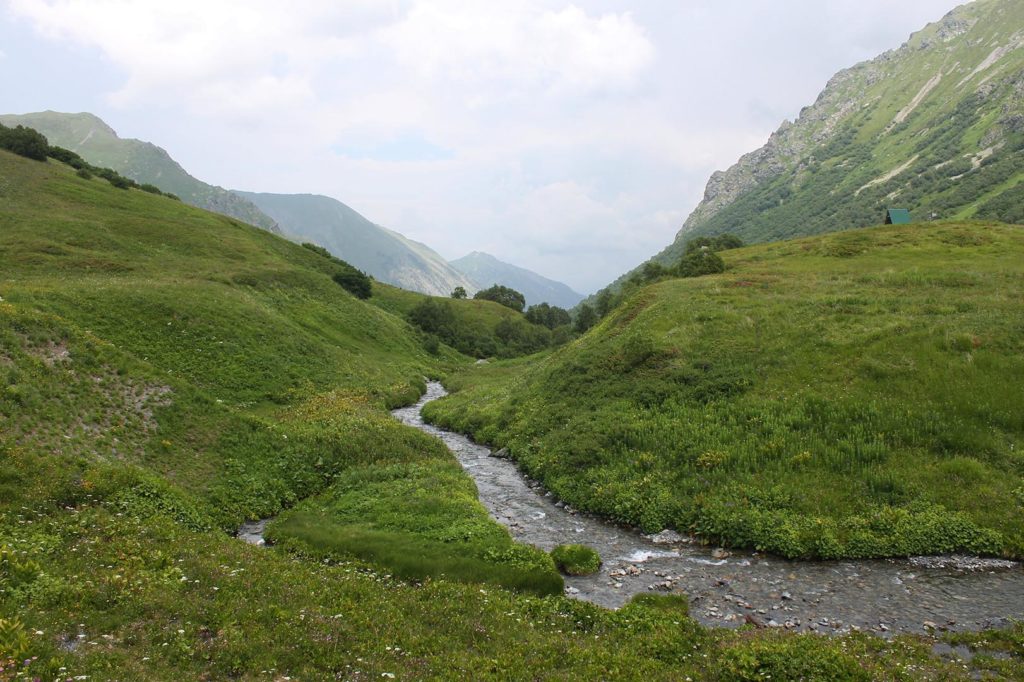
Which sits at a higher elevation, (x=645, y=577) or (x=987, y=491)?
(x=987, y=491)

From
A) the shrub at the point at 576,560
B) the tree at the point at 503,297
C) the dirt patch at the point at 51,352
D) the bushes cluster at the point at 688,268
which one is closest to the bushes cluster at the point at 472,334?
the bushes cluster at the point at 688,268

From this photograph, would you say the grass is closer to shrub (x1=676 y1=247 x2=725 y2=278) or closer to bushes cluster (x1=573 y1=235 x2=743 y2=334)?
shrub (x1=676 y1=247 x2=725 y2=278)

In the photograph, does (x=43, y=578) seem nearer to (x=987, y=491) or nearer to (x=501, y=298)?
(x=987, y=491)

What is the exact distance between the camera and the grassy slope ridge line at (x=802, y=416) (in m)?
23.1

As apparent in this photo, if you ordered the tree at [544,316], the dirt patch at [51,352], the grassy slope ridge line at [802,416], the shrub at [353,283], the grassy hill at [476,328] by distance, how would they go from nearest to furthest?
the grassy slope ridge line at [802,416], the dirt patch at [51,352], the shrub at [353,283], the grassy hill at [476,328], the tree at [544,316]

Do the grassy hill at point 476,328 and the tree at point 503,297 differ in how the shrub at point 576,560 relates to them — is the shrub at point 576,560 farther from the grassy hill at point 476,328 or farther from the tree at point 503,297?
the tree at point 503,297

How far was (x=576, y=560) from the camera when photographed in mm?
21531

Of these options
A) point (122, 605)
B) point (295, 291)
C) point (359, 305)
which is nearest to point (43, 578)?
point (122, 605)

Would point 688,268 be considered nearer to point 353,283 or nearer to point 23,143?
point 353,283

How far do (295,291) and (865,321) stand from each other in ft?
217

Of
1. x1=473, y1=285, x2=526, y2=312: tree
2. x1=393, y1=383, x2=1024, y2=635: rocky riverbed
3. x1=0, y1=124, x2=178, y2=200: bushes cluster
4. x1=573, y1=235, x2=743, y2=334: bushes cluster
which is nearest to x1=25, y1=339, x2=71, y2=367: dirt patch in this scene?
x1=393, y1=383, x2=1024, y2=635: rocky riverbed

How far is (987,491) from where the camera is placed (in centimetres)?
2308

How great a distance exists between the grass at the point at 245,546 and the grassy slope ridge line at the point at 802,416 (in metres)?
7.49

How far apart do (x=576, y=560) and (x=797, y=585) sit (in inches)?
315
